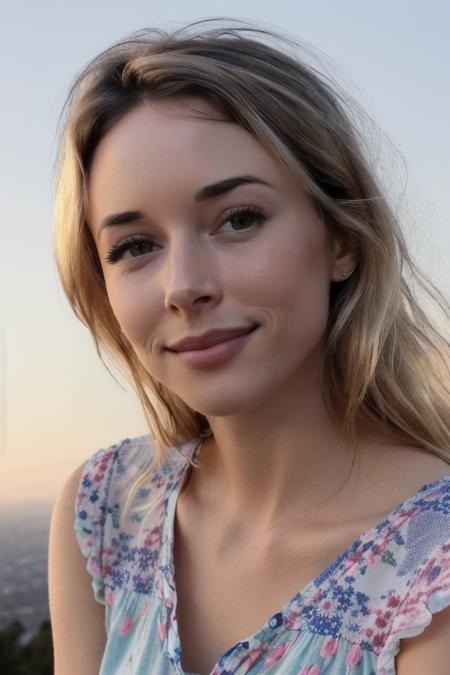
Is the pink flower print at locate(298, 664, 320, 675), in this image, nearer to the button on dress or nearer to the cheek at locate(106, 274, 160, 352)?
the button on dress

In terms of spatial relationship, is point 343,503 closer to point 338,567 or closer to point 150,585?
→ point 338,567

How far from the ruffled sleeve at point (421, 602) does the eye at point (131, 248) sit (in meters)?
0.81

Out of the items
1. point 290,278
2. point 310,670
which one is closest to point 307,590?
point 310,670

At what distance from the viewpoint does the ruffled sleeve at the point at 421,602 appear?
74.9 inches

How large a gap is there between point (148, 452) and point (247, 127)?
1.07m

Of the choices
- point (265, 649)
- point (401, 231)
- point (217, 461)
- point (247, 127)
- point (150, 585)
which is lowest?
point (265, 649)

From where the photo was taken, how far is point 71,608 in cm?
262

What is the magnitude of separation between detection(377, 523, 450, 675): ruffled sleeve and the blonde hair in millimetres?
292

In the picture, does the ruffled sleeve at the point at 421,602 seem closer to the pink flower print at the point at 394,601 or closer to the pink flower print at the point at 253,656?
the pink flower print at the point at 394,601

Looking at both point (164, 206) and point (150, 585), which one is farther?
point (150, 585)

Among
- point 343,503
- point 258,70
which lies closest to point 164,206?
point 258,70

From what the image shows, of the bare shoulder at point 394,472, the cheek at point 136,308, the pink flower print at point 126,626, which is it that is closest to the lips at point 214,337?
the cheek at point 136,308

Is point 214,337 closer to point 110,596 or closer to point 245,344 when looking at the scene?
point 245,344

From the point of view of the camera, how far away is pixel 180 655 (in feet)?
7.36
